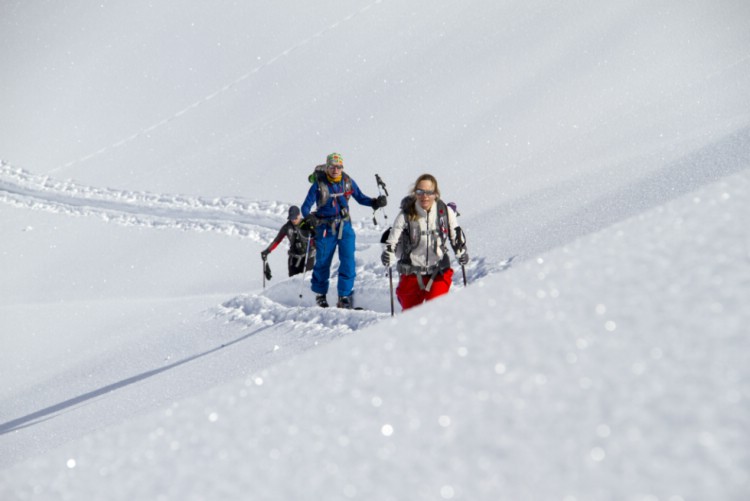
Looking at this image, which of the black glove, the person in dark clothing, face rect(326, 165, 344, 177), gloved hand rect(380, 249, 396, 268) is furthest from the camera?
the person in dark clothing

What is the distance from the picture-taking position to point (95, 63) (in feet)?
116

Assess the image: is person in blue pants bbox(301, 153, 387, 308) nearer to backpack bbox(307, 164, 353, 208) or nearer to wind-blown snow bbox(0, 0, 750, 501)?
backpack bbox(307, 164, 353, 208)

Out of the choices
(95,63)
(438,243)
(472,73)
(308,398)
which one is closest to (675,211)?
(308,398)

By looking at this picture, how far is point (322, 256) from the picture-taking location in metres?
8.99

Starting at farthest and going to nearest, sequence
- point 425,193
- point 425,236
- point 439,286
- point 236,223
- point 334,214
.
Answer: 1. point 236,223
2. point 334,214
3. point 439,286
4. point 425,236
5. point 425,193

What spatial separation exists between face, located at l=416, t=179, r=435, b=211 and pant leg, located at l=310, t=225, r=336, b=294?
2945 mm

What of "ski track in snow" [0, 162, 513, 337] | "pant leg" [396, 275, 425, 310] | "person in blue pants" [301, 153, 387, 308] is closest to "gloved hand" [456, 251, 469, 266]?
"pant leg" [396, 275, 425, 310]

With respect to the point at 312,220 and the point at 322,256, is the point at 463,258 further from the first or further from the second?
the point at 322,256

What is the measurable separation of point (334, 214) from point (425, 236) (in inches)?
109

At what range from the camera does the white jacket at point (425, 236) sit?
19.8 feet

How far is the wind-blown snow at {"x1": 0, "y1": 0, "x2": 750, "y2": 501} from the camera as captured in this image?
4.83 feet

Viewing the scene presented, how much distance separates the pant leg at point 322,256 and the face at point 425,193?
2.95 metres

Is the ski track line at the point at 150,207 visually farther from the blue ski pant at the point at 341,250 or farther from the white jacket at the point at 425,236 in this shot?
the white jacket at the point at 425,236

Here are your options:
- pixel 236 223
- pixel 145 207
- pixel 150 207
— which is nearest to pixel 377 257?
pixel 236 223
